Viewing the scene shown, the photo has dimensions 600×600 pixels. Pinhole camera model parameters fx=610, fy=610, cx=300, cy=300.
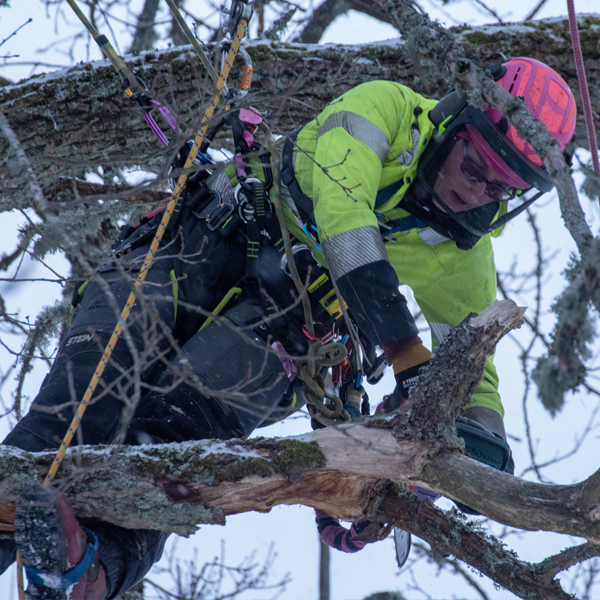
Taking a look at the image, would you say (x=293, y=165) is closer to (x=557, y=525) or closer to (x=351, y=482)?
(x=351, y=482)

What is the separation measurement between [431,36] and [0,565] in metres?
1.97

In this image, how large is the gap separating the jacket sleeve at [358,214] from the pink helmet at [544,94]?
0.56 meters

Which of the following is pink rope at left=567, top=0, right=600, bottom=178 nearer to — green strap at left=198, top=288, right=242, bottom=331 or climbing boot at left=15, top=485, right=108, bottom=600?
green strap at left=198, top=288, right=242, bottom=331

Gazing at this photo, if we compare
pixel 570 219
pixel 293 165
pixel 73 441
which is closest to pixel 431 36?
pixel 293 165

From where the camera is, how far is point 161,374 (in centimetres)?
224

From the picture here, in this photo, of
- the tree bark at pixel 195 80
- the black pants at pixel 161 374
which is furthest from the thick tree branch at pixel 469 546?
the tree bark at pixel 195 80

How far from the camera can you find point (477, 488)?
169 centimetres

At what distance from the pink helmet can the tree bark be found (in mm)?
693

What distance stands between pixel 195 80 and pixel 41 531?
224 centimetres

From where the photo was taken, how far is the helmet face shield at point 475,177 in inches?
88.0

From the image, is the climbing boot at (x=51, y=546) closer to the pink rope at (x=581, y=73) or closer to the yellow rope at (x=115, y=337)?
the yellow rope at (x=115, y=337)

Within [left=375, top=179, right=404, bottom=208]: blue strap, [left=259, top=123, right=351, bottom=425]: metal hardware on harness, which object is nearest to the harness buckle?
[left=259, top=123, right=351, bottom=425]: metal hardware on harness

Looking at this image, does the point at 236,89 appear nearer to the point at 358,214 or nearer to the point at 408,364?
the point at 358,214

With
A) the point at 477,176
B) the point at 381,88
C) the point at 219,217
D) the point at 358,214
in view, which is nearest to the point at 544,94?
the point at 477,176
